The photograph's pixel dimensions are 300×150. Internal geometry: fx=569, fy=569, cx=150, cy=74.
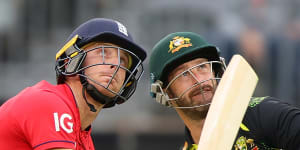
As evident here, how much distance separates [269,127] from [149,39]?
4.20 m

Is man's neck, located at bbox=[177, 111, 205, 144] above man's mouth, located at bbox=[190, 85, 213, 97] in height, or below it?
below

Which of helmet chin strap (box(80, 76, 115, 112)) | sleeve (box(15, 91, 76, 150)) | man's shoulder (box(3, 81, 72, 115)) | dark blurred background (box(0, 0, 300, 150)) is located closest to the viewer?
sleeve (box(15, 91, 76, 150))

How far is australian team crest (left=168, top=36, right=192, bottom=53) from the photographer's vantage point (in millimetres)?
4160

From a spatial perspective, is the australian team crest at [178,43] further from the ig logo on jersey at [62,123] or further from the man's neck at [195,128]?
the ig logo on jersey at [62,123]

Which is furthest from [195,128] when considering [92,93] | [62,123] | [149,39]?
[149,39]

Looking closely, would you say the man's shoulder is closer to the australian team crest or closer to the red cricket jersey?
the red cricket jersey

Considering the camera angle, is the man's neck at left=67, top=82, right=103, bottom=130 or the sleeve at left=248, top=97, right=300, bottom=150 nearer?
the sleeve at left=248, top=97, right=300, bottom=150

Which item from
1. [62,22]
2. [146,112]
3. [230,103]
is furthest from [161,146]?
[230,103]

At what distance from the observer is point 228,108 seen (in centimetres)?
262

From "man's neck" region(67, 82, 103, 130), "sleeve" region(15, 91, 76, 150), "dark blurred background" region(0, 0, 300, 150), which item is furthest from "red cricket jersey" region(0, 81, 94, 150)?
"dark blurred background" region(0, 0, 300, 150)

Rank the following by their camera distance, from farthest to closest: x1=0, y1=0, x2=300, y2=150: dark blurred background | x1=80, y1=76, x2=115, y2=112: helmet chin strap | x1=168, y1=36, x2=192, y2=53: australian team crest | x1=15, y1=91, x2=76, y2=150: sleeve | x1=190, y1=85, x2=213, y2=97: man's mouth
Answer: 1. x1=0, y1=0, x2=300, y2=150: dark blurred background
2. x1=168, y1=36, x2=192, y2=53: australian team crest
3. x1=190, y1=85, x2=213, y2=97: man's mouth
4. x1=80, y1=76, x2=115, y2=112: helmet chin strap
5. x1=15, y1=91, x2=76, y2=150: sleeve

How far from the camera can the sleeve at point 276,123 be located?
3541 mm

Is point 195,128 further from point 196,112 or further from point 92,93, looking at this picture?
point 92,93

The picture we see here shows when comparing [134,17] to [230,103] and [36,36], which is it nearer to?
[36,36]
